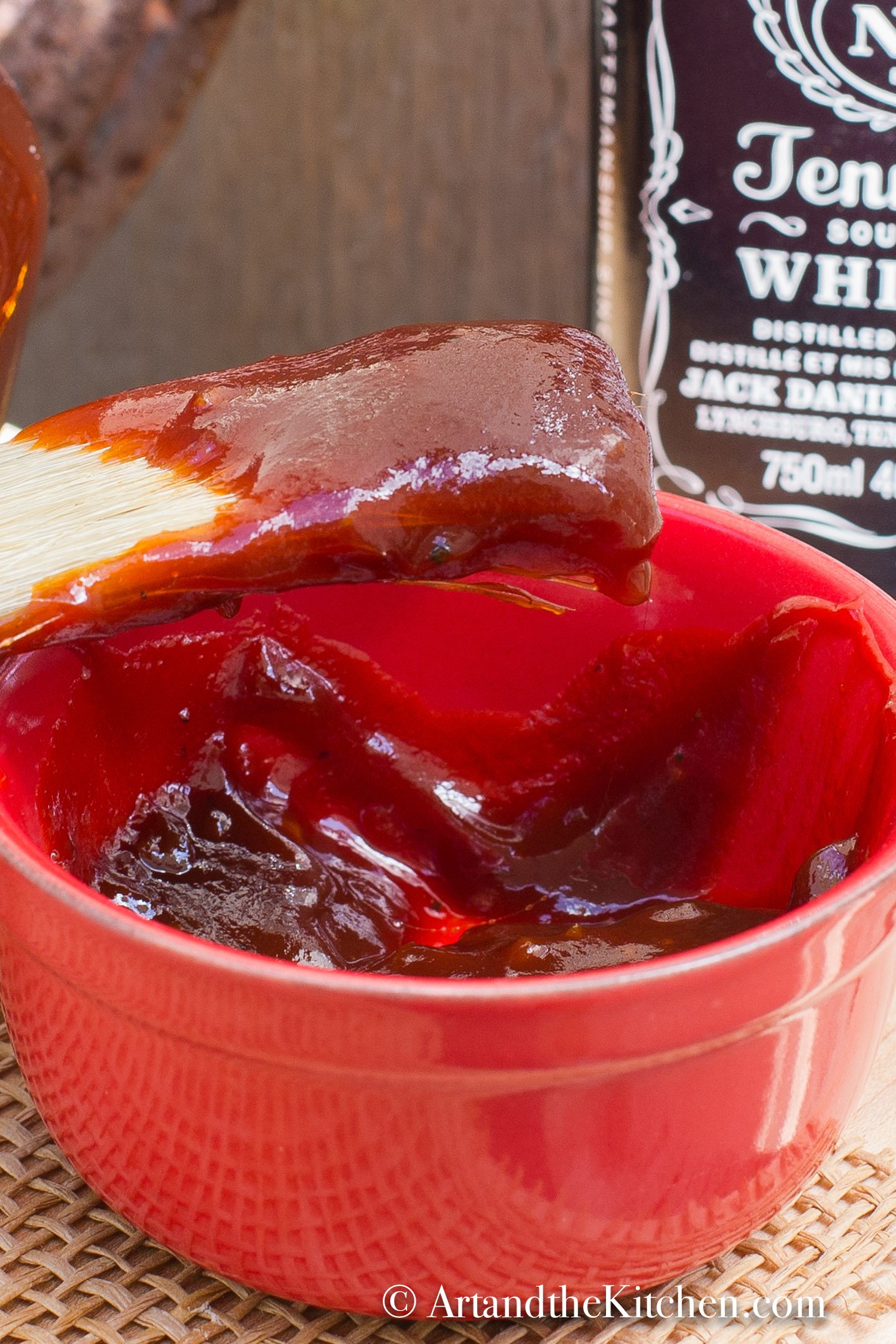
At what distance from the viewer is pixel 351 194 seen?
1437 millimetres

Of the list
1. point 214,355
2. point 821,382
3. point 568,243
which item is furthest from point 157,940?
point 214,355

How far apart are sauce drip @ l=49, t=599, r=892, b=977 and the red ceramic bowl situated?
3.7 inches

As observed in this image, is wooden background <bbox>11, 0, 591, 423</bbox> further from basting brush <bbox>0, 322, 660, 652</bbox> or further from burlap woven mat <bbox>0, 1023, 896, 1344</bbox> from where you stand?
burlap woven mat <bbox>0, 1023, 896, 1344</bbox>

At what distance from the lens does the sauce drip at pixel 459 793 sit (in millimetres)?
516

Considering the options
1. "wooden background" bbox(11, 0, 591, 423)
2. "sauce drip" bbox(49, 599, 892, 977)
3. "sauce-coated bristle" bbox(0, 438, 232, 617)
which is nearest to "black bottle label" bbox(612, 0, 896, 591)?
"sauce drip" bbox(49, 599, 892, 977)

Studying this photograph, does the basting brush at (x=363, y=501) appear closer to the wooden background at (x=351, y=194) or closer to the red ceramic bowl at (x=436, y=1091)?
the red ceramic bowl at (x=436, y=1091)

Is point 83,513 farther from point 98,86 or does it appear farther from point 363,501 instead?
point 98,86

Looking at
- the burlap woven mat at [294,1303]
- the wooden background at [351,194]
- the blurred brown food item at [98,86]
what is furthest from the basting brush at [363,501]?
the wooden background at [351,194]

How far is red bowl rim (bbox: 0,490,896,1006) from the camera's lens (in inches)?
13.4

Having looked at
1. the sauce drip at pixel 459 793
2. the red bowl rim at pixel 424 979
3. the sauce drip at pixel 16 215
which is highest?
the sauce drip at pixel 16 215

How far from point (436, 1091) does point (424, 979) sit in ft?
0.10

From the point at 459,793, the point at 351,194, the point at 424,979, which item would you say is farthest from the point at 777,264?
the point at 351,194

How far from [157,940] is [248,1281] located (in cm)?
12

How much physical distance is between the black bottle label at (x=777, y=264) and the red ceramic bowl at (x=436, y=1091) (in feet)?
1.22
